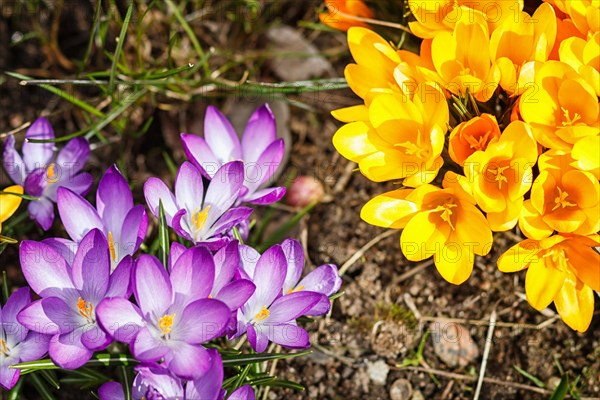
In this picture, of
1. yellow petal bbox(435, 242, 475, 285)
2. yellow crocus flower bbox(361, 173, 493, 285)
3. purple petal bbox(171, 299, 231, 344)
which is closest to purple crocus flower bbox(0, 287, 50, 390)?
purple petal bbox(171, 299, 231, 344)

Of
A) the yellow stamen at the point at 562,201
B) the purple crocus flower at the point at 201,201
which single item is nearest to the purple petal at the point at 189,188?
the purple crocus flower at the point at 201,201

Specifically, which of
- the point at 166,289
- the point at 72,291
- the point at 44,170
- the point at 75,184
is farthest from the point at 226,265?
the point at 44,170

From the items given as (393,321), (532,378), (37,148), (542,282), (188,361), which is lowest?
(532,378)

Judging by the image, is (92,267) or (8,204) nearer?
(92,267)

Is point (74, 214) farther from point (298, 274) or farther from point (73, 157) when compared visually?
Answer: point (298, 274)

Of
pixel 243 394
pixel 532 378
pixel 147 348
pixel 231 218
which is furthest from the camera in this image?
pixel 532 378

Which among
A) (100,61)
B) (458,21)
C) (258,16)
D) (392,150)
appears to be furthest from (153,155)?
(458,21)

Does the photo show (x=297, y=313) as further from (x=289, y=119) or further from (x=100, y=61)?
(x=100, y=61)
